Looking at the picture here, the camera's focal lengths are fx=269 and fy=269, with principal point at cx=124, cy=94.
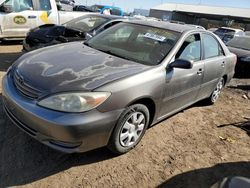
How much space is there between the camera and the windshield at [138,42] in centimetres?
370

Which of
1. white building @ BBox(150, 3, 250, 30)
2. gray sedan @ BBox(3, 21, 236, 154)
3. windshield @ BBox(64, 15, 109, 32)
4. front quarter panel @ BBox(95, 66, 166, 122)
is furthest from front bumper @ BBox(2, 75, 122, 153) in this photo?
white building @ BBox(150, 3, 250, 30)

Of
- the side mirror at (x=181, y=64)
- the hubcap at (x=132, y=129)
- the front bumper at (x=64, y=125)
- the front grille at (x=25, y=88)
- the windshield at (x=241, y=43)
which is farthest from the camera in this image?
the windshield at (x=241, y=43)

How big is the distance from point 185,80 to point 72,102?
1.86 metres

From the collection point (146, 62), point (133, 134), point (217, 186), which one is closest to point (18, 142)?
point (133, 134)

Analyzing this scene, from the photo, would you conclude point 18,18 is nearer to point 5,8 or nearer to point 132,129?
point 5,8

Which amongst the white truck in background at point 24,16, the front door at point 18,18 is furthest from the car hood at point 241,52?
the front door at point 18,18

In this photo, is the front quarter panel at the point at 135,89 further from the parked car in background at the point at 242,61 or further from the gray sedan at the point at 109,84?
the parked car in background at the point at 242,61

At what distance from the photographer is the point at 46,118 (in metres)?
2.65

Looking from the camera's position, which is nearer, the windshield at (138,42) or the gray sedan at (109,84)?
the gray sedan at (109,84)

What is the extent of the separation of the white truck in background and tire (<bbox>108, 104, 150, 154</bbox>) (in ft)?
22.2

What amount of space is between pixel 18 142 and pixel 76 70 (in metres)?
1.18

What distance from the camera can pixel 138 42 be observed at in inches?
157

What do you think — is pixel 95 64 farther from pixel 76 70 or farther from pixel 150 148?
pixel 150 148

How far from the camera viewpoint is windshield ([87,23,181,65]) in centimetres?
370
